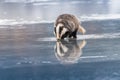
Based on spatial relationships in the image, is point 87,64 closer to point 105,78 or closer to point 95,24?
point 105,78

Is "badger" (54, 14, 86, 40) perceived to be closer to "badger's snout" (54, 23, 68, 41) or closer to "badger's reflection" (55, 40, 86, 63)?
"badger's snout" (54, 23, 68, 41)

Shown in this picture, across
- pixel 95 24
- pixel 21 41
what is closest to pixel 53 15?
pixel 95 24

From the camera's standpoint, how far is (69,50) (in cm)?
1176

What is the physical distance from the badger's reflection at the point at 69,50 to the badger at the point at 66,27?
0.31m

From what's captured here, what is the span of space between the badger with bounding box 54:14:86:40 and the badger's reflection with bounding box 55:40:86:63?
1.02 feet

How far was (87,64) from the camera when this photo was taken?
9930 mm

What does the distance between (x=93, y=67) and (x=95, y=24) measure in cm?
743

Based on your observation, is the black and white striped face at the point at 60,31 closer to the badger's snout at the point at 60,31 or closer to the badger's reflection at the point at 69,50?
the badger's snout at the point at 60,31

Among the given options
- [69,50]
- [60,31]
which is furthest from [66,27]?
[69,50]

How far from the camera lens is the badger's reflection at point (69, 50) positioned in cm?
1062

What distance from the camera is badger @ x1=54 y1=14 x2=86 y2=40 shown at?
13.5 meters

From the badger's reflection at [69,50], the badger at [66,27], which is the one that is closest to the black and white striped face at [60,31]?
the badger at [66,27]

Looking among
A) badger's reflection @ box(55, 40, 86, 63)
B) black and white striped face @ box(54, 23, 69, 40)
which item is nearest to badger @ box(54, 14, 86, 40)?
black and white striped face @ box(54, 23, 69, 40)

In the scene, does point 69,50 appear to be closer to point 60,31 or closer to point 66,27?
point 60,31
